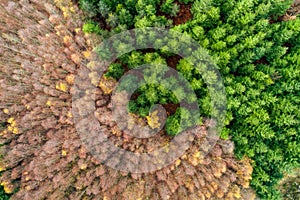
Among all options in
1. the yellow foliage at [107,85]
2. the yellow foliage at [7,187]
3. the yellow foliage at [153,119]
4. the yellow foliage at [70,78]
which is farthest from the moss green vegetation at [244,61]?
the yellow foliage at [7,187]

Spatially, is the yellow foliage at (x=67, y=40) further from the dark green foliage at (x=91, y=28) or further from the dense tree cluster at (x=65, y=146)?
the dark green foliage at (x=91, y=28)

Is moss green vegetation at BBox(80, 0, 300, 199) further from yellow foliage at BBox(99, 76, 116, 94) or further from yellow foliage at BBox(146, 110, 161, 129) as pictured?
A: yellow foliage at BBox(146, 110, 161, 129)

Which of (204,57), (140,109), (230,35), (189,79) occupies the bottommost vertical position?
(140,109)

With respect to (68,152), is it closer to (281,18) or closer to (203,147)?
(203,147)

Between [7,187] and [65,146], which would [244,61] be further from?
[7,187]

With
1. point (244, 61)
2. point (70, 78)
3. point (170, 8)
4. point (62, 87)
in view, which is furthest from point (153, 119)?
point (170, 8)

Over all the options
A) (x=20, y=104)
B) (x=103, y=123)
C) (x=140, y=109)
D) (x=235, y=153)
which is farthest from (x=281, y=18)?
(x=20, y=104)

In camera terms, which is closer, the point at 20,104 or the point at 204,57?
the point at 204,57

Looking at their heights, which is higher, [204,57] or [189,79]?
[204,57]
